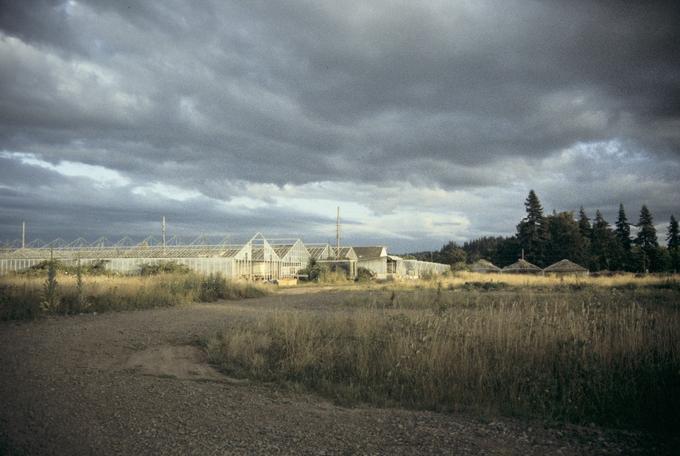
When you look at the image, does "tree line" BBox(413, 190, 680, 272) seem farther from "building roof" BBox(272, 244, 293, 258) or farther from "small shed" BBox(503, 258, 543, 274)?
"building roof" BBox(272, 244, 293, 258)

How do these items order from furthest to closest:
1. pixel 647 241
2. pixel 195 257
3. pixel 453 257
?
pixel 453 257 < pixel 647 241 < pixel 195 257

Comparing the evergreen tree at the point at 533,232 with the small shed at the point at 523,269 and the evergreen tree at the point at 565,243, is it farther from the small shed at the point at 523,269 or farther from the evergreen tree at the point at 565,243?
the small shed at the point at 523,269

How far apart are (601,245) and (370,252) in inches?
1548

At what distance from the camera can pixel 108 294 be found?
17188 mm

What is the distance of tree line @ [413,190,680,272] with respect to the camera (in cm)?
6569

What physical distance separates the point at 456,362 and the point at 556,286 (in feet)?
81.6

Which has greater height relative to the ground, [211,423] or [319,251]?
[319,251]

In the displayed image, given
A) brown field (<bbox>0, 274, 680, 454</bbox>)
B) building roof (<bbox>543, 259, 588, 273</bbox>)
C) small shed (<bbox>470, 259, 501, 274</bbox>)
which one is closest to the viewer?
brown field (<bbox>0, 274, 680, 454</bbox>)

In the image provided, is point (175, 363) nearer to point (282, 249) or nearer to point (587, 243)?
point (282, 249)

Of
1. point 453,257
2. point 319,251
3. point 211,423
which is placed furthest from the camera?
point 453,257

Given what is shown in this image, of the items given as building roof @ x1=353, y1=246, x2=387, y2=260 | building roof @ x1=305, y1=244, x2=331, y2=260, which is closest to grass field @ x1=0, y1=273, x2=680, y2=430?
building roof @ x1=305, y1=244, x2=331, y2=260

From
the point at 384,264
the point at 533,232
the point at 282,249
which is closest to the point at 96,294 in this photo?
the point at 282,249

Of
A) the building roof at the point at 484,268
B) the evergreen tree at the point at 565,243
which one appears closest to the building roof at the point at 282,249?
the building roof at the point at 484,268

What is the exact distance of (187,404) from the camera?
5898mm
